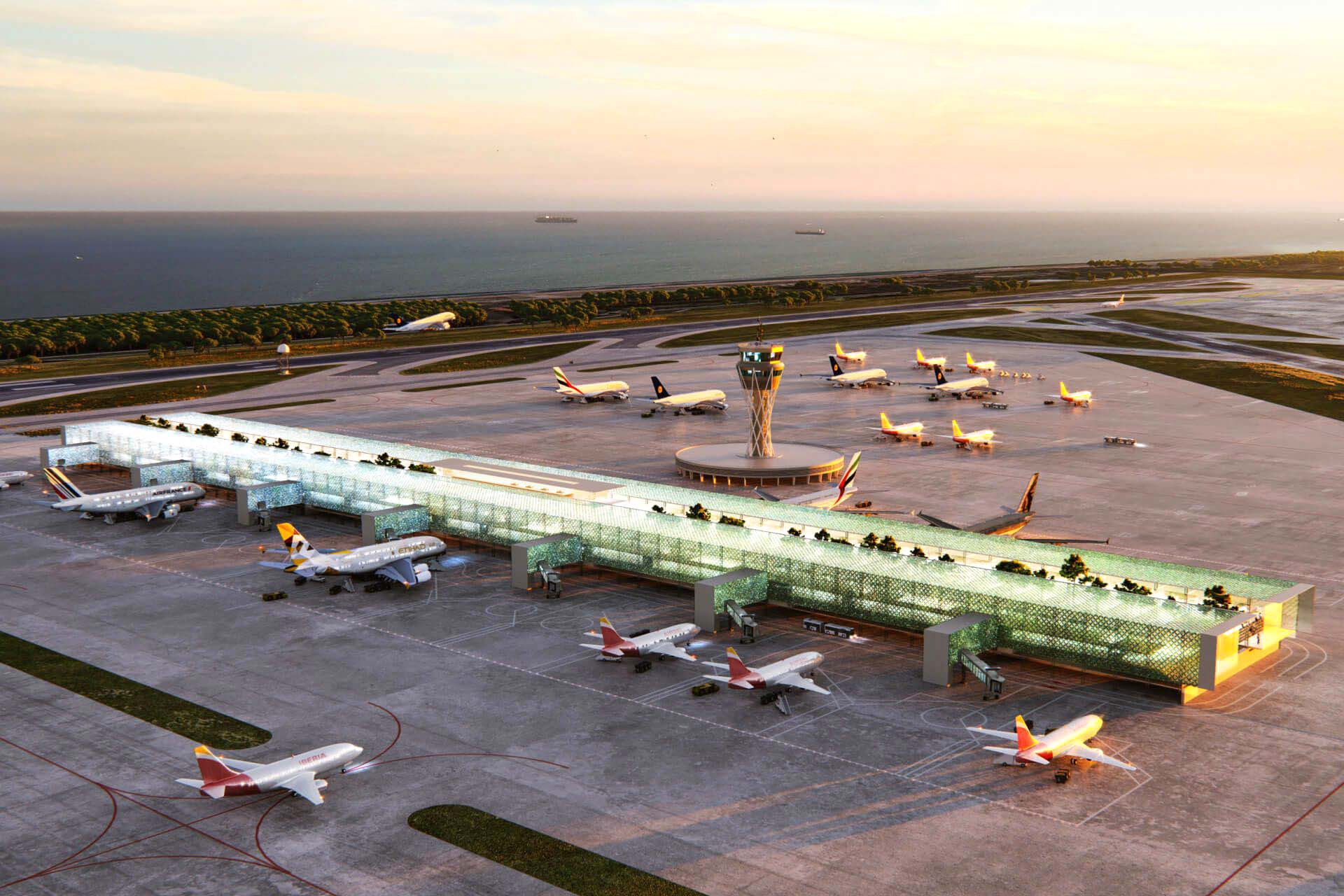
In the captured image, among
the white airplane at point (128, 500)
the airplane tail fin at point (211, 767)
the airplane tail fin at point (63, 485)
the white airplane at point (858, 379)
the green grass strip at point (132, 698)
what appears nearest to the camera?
the airplane tail fin at point (211, 767)

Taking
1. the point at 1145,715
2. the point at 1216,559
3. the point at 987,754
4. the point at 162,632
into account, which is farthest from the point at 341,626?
the point at 1216,559

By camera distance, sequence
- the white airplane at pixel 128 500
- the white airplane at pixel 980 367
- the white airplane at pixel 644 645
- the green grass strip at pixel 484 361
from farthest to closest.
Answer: the green grass strip at pixel 484 361, the white airplane at pixel 980 367, the white airplane at pixel 128 500, the white airplane at pixel 644 645

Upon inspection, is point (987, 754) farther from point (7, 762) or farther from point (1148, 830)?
point (7, 762)

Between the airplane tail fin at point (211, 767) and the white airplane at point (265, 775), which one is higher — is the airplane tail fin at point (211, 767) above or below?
above

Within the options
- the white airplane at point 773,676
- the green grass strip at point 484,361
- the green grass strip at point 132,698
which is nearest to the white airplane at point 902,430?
the white airplane at point 773,676

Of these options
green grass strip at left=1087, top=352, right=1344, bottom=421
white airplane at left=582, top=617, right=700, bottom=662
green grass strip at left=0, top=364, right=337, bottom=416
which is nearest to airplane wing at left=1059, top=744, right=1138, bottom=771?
white airplane at left=582, top=617, right=700, bottom=662

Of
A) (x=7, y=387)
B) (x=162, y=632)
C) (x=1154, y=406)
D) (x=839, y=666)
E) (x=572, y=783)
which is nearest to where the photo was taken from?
(x=572, y=783)

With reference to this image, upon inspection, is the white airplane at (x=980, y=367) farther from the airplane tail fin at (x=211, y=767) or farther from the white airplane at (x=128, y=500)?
the airplane tail fin at (x=211, y=767)

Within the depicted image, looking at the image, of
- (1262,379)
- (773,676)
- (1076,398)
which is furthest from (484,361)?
(773,676)
